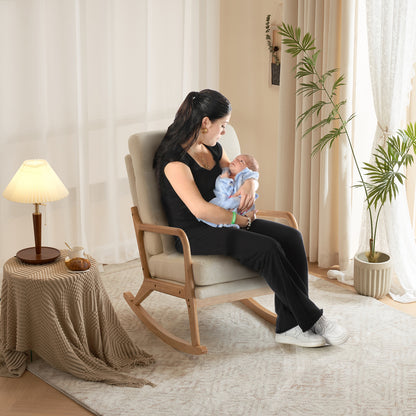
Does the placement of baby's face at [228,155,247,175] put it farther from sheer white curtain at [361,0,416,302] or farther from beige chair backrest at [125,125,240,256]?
sheer white curtain at [361,0,416,302]

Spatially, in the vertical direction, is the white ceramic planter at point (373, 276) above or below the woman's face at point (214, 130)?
below

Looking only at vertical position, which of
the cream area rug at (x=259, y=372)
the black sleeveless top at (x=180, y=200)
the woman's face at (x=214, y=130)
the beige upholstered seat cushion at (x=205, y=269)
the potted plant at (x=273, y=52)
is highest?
the potted plant at (x=273, y=52)

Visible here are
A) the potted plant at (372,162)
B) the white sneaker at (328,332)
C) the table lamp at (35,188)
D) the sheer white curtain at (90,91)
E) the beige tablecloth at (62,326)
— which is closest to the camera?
the beige tablecloth at (62,326)

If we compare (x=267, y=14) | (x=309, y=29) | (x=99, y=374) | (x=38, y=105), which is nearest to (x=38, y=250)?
(x=99, y=374)

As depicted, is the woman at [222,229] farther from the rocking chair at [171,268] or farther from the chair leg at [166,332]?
the chair leg at [166,332]

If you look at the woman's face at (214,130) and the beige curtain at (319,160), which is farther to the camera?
the beige curtain at (319,160)

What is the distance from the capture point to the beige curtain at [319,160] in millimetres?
3842

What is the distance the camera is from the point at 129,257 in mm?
4340

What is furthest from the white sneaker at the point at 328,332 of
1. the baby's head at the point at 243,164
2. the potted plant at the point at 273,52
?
the potted plant at the point at 273,52

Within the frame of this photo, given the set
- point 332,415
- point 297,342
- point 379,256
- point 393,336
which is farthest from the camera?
point 379,256

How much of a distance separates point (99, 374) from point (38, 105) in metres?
1.78

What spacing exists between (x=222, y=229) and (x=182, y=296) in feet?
1.20

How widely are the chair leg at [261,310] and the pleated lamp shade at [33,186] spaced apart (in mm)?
1209

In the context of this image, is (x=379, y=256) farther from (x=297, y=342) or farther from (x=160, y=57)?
(x=160, y=57)
